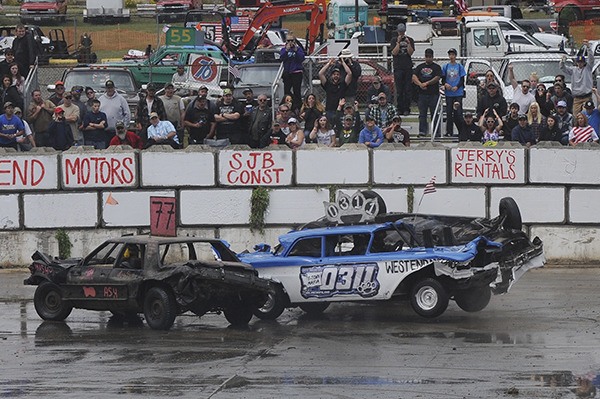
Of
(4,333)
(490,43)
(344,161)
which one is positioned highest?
(490,43)

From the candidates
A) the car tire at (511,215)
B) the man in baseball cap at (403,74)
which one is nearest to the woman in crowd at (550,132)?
the man in baseball cap at (403,74)

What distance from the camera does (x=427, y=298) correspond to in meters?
15.4

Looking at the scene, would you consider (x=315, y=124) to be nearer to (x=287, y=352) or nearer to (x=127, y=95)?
(x=127, y=95)

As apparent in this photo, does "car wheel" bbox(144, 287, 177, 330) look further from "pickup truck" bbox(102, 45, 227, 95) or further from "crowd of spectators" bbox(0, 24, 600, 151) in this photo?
"pickup truck" bbox(102, 45, 227, 95)

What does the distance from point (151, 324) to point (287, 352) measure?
240cm

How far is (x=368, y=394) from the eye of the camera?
36.9 feet

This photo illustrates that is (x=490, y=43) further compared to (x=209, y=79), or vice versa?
(x=490, y=43)

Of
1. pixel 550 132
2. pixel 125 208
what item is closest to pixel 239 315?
pixel 125 208

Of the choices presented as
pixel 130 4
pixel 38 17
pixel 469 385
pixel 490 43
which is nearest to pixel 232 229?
pixel 469 385

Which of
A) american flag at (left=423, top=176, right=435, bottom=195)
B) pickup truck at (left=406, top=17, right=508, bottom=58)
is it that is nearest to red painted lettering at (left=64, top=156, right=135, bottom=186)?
american flag at (left=423, top=176, right=435, bottom=195)

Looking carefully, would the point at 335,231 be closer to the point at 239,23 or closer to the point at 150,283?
the point at 150,283

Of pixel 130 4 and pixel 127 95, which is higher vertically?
pixel 130 4

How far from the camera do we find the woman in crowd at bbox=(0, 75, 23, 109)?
23438mm

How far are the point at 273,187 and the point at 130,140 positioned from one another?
2.96 metres
